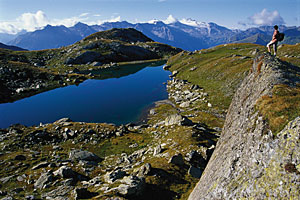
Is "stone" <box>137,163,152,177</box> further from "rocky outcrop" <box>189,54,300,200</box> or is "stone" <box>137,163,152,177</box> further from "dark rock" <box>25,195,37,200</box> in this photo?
"dark rock" <box>25,195,37,200</box>

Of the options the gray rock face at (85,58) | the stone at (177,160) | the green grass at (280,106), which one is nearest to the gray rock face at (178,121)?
the stone at (177,160)

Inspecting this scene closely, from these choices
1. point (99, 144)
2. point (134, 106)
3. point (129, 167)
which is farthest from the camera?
point (134, 106)

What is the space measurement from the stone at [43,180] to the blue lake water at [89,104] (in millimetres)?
28020

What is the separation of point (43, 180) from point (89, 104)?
46.5 m

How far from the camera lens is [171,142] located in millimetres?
28016

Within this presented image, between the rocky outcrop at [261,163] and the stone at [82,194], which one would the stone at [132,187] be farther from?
the rocky outcrop at [261,163]

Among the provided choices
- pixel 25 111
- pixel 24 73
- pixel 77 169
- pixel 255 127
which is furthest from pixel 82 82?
pixel 255 127

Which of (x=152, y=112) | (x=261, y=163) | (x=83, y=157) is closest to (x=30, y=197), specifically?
(x=83, y=157)

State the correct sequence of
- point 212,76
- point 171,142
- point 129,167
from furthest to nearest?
point 212,76 < point 171,142 < point 129,167

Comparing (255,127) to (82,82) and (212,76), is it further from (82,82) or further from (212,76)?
(82,82)

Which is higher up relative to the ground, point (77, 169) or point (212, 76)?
point (212, 76)

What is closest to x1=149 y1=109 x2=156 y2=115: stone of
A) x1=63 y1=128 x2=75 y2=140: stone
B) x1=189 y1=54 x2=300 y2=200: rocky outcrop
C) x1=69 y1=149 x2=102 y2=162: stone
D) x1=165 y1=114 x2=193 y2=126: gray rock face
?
x1=165 y1=114 x2=193 y2=126: gray rock face

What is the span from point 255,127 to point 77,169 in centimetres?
2355

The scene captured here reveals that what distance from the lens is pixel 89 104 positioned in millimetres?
67375
